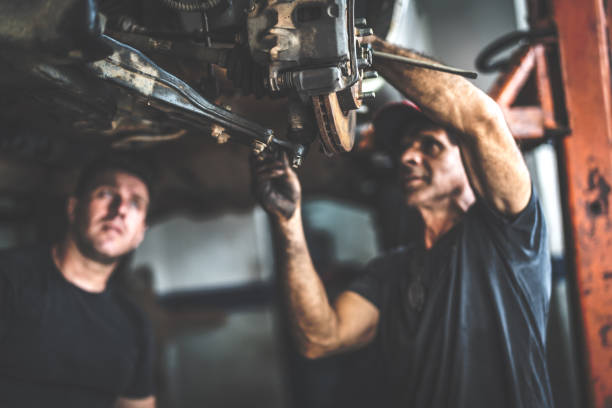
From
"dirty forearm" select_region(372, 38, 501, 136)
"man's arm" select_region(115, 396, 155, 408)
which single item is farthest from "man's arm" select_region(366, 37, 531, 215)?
"man's arm" select_region(115, 396, 155, 408)

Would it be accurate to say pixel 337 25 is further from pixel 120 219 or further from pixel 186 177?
pixel 186 177

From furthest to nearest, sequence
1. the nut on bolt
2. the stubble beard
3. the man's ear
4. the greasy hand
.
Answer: the man's ear < the stubble beard < the greasy hand < the nut on bolt

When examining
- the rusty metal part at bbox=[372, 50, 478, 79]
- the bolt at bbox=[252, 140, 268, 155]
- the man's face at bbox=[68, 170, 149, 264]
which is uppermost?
the rusty metal part at bbox=[372, 50, 478, 79]

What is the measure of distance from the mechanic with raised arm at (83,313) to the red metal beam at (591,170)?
154cm

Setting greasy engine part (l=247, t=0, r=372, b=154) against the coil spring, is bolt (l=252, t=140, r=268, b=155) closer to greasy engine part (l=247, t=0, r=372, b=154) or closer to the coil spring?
greasy engine part (l=247, t=0, r=372, b=154)

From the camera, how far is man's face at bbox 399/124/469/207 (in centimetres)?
118

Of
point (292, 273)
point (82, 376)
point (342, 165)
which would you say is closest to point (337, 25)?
point (292, 273)

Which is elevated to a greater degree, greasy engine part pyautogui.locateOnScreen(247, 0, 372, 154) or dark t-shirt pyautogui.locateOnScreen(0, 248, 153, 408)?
greasy engine part pyautogui.locateOnScreen(247, 0, 372, 154)

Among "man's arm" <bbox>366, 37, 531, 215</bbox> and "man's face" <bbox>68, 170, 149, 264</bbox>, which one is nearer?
"man's arm" <bbox>366, 37, 531, 215</bbox>

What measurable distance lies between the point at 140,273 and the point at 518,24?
3.29m

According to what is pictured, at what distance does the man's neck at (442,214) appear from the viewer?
1.21 m

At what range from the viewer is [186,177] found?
6.31 feet

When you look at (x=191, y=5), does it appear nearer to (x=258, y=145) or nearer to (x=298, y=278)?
(x=258, y=145)

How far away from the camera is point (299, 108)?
0.73 metres
